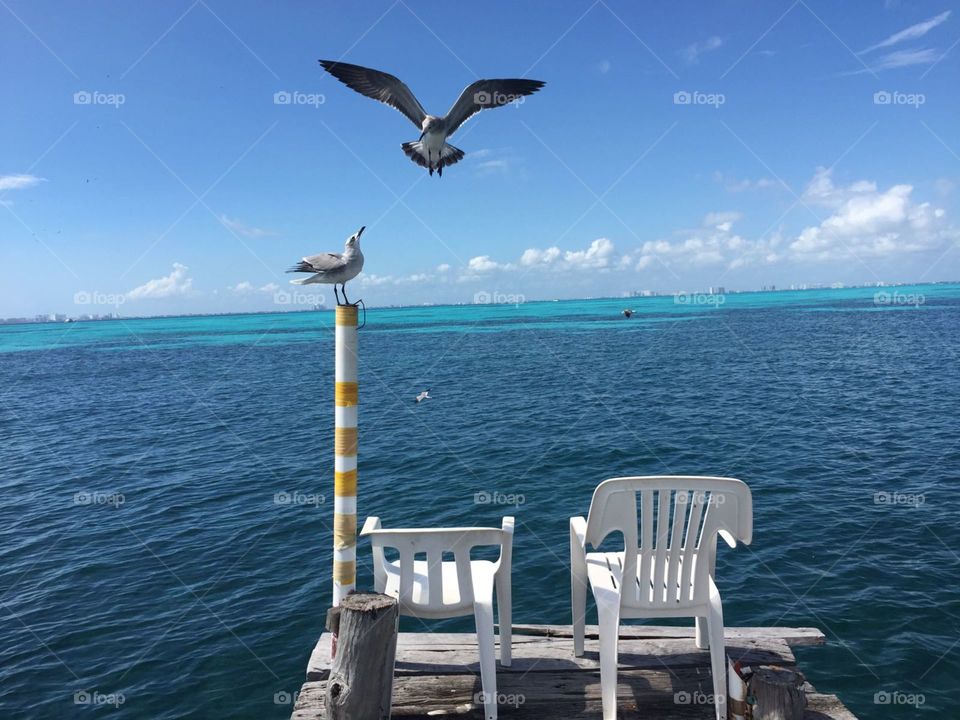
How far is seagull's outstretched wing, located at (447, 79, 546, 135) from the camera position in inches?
302

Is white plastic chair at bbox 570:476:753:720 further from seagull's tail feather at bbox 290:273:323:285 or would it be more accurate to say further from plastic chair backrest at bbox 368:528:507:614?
seagull's tail feather at bbox 290:273:323:285

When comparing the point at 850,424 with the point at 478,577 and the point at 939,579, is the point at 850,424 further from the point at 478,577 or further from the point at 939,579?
the point at 478,577

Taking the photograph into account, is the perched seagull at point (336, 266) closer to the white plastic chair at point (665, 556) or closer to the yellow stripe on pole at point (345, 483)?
the yellow stripe on pole at point (345, 483)

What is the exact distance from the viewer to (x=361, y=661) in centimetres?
399

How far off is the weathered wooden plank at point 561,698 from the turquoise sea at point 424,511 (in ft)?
7.73

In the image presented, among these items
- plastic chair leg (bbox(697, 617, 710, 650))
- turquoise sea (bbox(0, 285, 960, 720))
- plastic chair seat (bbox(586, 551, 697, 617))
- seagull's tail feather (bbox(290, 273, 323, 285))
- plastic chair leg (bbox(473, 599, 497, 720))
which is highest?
seagull's tail feather (bbox(290, 273, 323, 285))

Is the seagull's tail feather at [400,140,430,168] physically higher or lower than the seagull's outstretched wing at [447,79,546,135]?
lower

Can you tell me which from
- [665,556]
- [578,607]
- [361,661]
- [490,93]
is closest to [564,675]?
[578,607]

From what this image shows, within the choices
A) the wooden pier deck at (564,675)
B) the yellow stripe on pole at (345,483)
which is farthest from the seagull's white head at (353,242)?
the wooden pier deck at (564,675)

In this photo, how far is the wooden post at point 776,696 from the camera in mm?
3814

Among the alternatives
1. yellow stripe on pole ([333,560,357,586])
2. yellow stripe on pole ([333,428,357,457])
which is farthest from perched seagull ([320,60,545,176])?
yellow stripe on pole ([333,560,357,586])

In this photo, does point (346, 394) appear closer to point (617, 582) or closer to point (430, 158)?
point (617, 582)

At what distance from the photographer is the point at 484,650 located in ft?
14.0

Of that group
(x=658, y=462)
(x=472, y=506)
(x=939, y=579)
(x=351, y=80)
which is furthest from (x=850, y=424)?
(x=351, y=80)
